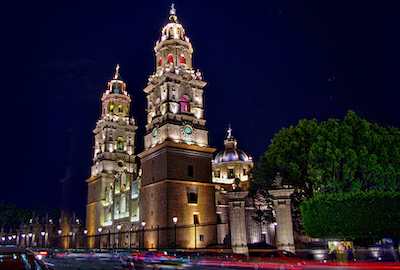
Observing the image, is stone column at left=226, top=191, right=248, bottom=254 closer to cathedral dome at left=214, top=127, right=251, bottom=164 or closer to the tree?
the tree

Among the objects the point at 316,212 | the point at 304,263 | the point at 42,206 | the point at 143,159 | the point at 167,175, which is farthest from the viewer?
the point at 42,206

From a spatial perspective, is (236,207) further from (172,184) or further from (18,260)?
(172,184)

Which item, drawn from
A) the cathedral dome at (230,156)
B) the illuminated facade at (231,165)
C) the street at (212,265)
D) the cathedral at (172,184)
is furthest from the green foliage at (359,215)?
the cathedral dome at (230,156)

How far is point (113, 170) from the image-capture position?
57688 mm

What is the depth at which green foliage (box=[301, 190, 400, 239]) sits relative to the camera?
22031mm

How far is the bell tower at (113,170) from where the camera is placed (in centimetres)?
5097

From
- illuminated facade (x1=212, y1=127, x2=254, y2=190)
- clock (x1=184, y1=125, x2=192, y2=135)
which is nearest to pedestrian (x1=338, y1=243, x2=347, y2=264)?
clock (x1=184, y1=125, x2=192, y2=135)

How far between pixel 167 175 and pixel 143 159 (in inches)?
261

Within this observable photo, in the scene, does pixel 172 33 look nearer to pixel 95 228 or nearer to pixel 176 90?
pixel 176 90

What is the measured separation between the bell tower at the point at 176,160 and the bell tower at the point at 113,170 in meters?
7.91

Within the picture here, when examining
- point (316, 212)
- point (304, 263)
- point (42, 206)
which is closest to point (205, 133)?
point (316, 212)

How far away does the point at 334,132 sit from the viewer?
27.1 m

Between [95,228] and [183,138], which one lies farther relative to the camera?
[95,228]

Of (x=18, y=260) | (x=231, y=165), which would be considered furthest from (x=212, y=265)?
(x=231, y=165)
